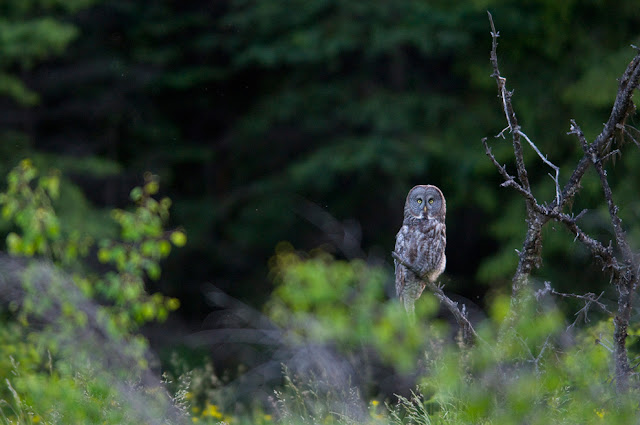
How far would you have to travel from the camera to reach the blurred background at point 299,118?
337 inches

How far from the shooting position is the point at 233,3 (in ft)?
34.7

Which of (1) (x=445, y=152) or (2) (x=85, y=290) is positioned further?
(1) (x=445, y=152)

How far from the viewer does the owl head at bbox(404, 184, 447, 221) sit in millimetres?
4312

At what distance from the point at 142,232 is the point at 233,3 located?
213 inches

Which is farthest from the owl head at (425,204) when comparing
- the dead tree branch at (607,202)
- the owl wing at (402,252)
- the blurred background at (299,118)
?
the blurred background at (299,118)

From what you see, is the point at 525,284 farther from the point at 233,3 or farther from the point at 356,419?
the point at 233,3

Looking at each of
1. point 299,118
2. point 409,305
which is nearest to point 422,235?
point 409,305

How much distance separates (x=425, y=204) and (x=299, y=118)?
22.4 feet

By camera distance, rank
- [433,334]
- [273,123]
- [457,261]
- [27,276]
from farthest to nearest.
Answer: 1. [273,123]
2. [457,261]
3. [27,276]
4. [433,334]

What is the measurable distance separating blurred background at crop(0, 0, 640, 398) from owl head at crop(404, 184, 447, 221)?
3.36 metres

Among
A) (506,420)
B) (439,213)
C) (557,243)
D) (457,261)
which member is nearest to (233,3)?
(457,261)

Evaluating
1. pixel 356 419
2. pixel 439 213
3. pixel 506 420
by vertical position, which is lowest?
pixel 356 419

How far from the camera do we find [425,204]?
436cm

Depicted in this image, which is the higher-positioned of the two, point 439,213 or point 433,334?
point 439,213
